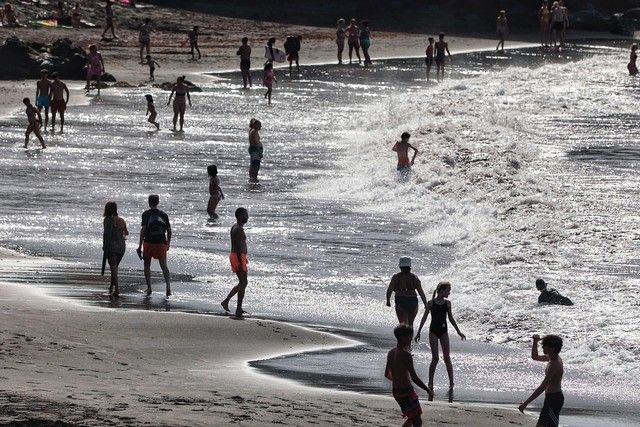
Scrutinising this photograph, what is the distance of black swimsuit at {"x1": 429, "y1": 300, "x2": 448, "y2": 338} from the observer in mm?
14414

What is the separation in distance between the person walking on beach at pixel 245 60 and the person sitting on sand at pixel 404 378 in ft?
101

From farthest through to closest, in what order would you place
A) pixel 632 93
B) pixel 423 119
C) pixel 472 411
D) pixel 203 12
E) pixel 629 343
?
pixel 203 12, pixel 632 93, pixel 423 119, pixel 629 343, pixel 472 411

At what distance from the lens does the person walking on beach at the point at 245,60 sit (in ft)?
137

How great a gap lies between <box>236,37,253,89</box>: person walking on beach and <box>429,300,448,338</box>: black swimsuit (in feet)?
91.9

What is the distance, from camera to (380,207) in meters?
25.9

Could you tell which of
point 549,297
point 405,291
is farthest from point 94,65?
point 405,291

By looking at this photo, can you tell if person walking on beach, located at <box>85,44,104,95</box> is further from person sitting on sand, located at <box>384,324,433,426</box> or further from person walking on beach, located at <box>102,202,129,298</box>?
person sitting on sand, located at <box>384,324,433,426</box>

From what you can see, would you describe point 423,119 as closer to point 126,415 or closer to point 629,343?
point 629,343

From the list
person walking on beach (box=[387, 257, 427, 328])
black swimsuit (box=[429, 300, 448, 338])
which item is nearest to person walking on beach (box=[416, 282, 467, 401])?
black swimsuit (box=[429, 300, 448, 338])

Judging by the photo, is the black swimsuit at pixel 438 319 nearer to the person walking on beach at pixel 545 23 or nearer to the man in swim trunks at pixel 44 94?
the man in swim trunks at pixel 44 94

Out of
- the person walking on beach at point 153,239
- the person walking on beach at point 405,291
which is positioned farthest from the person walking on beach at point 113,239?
the person walking on beach at point 405,291

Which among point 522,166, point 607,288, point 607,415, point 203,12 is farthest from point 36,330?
point 203,12

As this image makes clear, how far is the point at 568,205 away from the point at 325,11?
131 ft

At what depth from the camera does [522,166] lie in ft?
101
